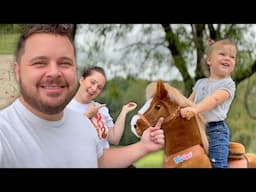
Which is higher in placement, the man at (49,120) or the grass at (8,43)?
the grass at (8,43)

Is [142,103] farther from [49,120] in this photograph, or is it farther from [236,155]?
[49,120]

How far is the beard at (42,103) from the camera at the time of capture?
9.04 ft

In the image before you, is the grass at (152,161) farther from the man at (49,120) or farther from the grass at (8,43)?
the grass at (8,43)

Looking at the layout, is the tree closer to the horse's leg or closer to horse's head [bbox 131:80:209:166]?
horse's head [bbox 131:80:209:166]

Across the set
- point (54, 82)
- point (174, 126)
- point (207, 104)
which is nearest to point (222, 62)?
point (207, 104)

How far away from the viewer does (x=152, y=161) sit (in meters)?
3.39

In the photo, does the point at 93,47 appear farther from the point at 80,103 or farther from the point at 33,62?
the point at 33,62

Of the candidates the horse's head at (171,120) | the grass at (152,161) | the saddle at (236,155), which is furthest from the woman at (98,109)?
the saddle at (236,155)

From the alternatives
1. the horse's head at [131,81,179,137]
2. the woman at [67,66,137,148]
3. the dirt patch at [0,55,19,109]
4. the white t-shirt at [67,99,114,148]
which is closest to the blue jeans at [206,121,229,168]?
the horse's head at [131,81,179,137]

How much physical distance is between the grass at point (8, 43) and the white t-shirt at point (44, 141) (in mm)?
514

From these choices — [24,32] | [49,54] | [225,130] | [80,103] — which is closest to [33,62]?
[49,54]

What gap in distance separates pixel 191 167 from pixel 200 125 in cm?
30

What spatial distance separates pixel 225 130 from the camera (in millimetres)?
3498
